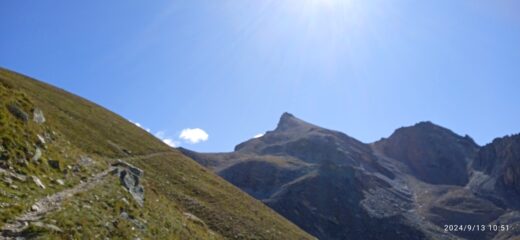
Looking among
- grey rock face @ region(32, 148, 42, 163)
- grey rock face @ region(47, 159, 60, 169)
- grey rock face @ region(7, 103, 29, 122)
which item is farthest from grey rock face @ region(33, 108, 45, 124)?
grey rock face @ region(32, 148, 42, 163)

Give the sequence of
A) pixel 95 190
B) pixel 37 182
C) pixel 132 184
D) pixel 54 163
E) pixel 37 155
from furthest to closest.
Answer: pixel 132 184 → pixel 54 163 → pixel 95 190 → pixel 37 155 → pixel 37 182

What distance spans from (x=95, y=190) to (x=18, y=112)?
814cm

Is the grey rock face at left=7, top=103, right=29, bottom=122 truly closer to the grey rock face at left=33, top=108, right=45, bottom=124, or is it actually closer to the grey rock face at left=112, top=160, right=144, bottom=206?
the grey rock face at left=33, top=108, right=45, bottom=124

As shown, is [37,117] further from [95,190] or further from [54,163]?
[95,190]

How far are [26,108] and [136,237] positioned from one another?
14.8 m

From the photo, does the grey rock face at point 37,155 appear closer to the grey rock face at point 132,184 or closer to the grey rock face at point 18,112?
the grey rock face at point 18,112

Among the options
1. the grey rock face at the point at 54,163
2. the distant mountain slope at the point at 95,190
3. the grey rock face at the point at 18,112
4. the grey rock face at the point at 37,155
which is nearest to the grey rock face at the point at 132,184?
the distant mountain slope at the point at 95,190

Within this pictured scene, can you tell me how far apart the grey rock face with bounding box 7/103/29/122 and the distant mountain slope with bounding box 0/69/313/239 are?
2.6 inches

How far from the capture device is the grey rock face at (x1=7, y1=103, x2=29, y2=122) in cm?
3098

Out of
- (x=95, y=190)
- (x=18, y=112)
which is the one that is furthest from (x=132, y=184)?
(x=18, y=112)

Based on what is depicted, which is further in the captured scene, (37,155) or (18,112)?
(18,112)

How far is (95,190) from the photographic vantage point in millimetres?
29031

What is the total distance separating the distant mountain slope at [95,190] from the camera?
2262 cm

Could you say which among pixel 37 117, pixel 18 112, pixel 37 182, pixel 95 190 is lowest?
pixel 95 190
